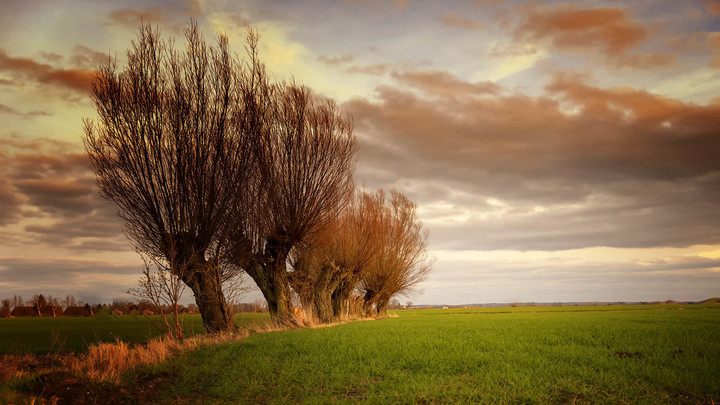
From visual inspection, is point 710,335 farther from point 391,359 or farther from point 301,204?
point 301,204

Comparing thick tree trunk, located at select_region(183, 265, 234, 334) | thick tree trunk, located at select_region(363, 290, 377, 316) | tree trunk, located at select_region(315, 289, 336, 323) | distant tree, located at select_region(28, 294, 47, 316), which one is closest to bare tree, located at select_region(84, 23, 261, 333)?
thick tree trunk, located at select_region(183, 265, 234, 334)

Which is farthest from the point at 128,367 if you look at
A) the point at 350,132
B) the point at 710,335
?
the point at 710,335

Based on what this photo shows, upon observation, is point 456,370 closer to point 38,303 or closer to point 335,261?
point 335,261

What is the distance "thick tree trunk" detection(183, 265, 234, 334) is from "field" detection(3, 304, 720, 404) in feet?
14.0

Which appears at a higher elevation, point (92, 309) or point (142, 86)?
point (142, 86)

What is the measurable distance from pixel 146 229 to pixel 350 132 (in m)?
10.5

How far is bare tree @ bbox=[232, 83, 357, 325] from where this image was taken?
1977 centimetres

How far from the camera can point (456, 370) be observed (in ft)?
32.8

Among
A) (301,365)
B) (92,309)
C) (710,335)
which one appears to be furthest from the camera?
(92,309)

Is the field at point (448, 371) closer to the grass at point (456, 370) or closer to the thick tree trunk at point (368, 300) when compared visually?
the grass at point (456, 370)

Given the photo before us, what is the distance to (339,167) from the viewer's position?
836 inches

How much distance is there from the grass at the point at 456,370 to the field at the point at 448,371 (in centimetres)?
2

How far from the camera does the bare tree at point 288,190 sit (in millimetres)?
19766

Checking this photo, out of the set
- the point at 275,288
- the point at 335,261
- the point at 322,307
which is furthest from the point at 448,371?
the point at 335,261
